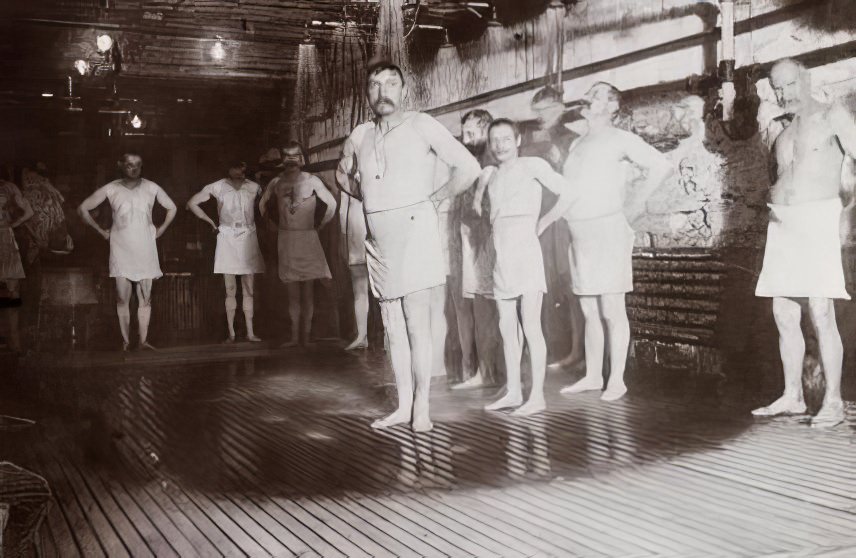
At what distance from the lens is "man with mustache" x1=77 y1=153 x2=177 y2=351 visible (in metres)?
3.54

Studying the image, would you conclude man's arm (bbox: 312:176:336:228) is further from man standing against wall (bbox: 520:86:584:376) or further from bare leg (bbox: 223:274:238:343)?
man standing against wall (bbox: 520:86:584:376)

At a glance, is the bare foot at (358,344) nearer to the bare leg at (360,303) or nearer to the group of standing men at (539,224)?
the bare leg at (360,303)

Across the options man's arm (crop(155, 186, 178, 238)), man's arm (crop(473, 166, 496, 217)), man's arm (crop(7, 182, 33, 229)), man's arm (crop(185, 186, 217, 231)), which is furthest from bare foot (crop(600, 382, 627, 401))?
man's arm (crop(7, 182, 33, 229))

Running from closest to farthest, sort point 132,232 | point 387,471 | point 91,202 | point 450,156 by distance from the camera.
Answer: point 387,471 < point 91,202 < point 132,232 < point 450,156

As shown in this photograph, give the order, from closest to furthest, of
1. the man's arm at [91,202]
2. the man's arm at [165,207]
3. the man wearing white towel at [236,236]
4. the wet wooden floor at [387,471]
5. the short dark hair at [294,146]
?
the wet wooden floor at [387,471]
the man's arm at [91,202]
the man's arm at [165,207]
the man wearing white towel at [236,236]
the short dark hair at [294,146]

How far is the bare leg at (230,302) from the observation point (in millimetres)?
3773

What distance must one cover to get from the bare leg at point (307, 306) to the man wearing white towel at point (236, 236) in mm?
212

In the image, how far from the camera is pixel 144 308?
12.2 feet

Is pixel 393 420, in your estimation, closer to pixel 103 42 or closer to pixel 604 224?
pixel 604 224

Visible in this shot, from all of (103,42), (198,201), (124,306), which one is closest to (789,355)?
(198,201)

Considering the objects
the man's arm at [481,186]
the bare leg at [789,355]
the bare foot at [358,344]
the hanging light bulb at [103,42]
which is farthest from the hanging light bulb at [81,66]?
the bare leg at [789,355]

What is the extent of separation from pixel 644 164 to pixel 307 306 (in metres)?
1.71

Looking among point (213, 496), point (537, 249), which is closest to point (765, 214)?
point (537, 249)

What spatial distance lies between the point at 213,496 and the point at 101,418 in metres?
0.73
